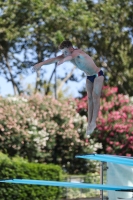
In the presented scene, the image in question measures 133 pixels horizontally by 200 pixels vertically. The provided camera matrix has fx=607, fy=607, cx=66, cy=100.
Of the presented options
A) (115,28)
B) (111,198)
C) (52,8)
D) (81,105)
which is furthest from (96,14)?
(111,198)

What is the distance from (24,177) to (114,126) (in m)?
6.41

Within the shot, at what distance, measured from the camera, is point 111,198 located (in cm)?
940

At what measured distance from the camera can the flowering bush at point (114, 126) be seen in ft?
70.3

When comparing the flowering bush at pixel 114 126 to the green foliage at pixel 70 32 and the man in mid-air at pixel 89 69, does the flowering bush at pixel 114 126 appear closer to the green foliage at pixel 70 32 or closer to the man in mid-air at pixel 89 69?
the green foliage at pixel 70 32

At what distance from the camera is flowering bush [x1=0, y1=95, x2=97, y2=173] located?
738 inches

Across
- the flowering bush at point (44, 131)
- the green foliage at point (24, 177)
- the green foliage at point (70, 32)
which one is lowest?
the green foliage at point (24, 177)

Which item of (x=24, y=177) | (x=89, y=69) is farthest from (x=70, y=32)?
(x=89, y=69)

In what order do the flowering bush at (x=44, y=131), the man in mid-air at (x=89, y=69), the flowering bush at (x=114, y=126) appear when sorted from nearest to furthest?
the man in mid-air at (x=89, y=69), the flowering bush at (x=44, y=131), the flowering bush at (x=114, y=126)

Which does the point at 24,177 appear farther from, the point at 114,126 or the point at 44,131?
the point at 114,126

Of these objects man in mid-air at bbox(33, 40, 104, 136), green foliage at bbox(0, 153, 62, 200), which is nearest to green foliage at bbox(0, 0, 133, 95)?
green foliage at bbox(0, 153, 62, 200)

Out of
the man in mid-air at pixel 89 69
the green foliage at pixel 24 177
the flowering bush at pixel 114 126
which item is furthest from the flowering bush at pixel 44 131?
the man in mid-air at pixel 89 69

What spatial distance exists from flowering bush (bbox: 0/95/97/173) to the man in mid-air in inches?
475

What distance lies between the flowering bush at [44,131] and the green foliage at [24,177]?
250 cm

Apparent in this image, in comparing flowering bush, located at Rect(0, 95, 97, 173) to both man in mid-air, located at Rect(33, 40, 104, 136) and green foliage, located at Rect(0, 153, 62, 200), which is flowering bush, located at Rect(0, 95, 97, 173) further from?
man in mid-air, located at Rect(33, 40, 104, 136)
